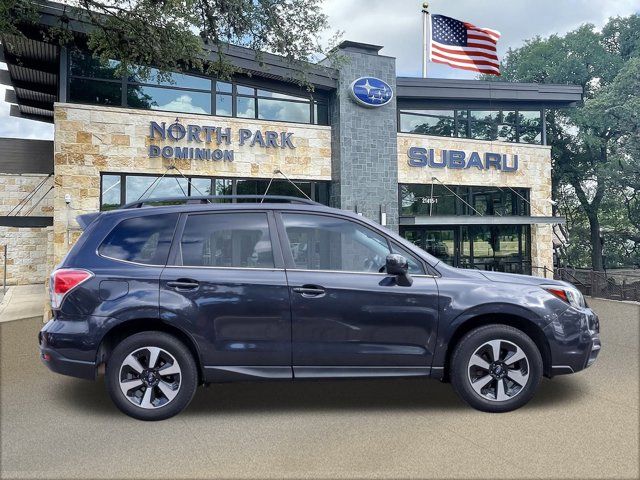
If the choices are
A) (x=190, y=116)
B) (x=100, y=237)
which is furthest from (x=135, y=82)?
(x=100, y=237)

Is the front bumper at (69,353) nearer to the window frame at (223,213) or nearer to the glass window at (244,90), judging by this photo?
the window frame at (223,213)

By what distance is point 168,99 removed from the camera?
45.2 ft

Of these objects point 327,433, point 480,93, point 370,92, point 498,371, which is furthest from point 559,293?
point 480,93

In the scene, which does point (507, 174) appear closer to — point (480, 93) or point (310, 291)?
point (480, 93)

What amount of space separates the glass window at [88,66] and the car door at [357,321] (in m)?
10.6

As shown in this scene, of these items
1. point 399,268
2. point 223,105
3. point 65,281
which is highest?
point 223,105

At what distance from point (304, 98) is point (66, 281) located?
495 inches

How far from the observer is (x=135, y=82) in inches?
528

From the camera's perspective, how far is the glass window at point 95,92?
12711mm

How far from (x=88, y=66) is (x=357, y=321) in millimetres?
11453

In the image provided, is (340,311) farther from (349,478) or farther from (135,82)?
(135,82)

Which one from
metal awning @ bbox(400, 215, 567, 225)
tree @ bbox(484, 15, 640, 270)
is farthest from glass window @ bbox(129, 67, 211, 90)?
tree @ bbox(484, 15, 640, 270)

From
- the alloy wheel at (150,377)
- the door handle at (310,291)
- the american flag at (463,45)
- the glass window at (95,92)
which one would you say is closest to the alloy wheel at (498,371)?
the door handle at (310,291)

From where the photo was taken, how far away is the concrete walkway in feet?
37.1
